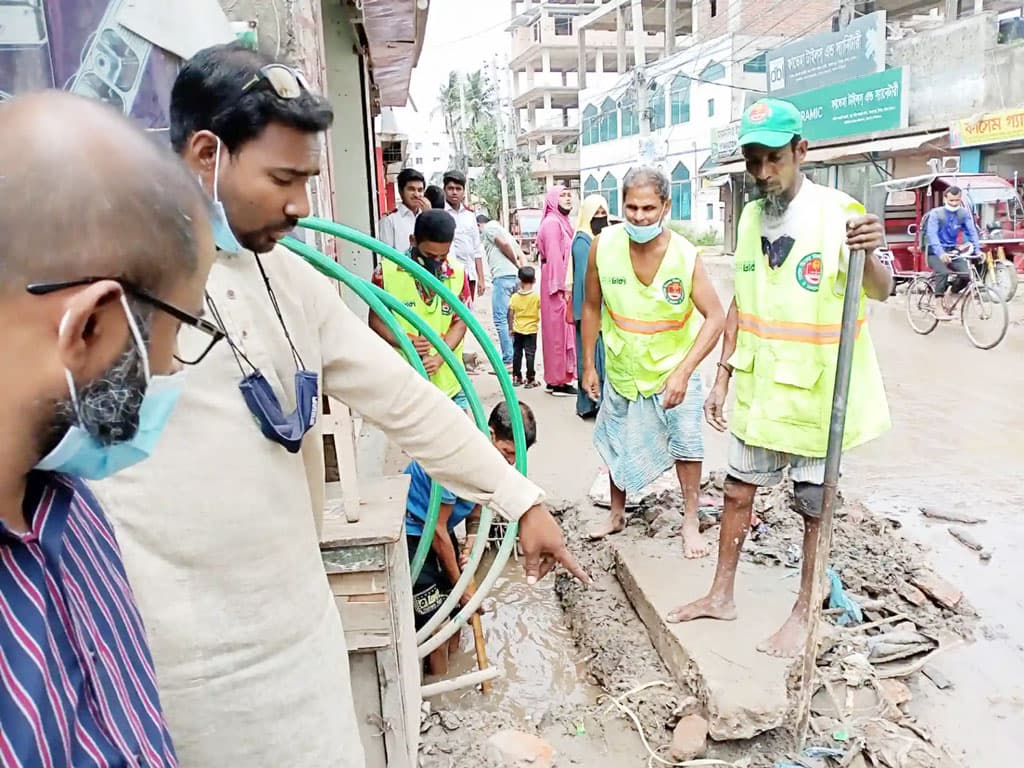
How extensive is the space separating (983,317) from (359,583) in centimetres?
1006

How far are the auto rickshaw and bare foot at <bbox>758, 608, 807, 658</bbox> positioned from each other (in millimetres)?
9146

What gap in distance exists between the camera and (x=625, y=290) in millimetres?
3877

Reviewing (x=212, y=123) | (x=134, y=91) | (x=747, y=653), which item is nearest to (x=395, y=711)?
(x=747, y=653)

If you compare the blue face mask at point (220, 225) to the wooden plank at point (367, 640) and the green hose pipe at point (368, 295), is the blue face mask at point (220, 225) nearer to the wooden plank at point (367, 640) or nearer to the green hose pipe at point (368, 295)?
the green hose pipe at point (368, 295)

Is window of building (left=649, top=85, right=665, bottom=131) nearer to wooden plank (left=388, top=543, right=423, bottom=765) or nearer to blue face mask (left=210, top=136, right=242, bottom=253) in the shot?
wooden plank (left=388, top=543, right=423, bottom=765)

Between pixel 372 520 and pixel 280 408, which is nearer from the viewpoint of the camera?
pixel 280 408

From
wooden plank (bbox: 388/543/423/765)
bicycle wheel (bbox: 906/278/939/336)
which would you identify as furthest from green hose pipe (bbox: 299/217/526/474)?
bicycle wheel (bbox: 906/278/939/336)

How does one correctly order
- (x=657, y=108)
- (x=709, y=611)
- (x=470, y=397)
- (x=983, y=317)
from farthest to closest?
(x=657, y=108), (x=983, y=317), (x=709, y=611), (x=470, y=397)

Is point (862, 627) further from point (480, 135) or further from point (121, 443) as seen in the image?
point (480, 135)

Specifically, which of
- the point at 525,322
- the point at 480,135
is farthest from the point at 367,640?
the point at 480,135

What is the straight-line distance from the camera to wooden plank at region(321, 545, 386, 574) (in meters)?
2.13

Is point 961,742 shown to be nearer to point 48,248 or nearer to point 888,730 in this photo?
point 888,730

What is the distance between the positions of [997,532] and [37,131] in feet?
16.0

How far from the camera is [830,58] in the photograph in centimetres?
1962
